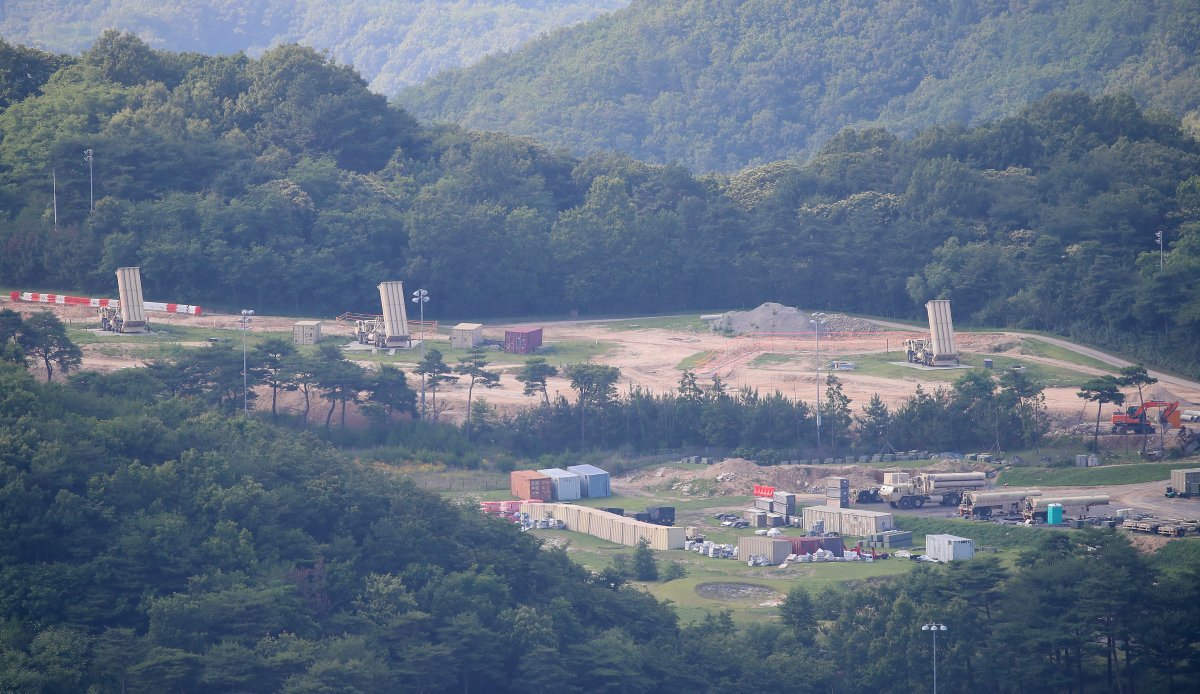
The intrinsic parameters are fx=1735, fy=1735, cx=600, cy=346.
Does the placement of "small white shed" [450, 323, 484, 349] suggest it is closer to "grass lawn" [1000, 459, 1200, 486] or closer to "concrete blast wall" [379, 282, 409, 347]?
"concrete blast wall" [379, 282, 409, 347]

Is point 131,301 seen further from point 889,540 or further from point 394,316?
point 889,540

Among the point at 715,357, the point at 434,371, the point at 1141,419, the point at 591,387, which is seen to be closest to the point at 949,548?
the point at 1141,419

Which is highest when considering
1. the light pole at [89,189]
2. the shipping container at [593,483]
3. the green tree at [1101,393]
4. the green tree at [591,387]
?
the light pole at [89,189]

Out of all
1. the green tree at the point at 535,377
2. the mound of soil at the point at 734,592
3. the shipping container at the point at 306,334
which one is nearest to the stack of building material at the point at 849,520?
the mound of soil at the point at 734,592

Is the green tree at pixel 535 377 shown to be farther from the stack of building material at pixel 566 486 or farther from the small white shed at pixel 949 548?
the small white shed at pixel 949 548

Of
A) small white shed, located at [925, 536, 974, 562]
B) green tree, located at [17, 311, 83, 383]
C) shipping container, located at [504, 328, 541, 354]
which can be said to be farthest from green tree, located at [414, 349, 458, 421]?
small white shed, located at [925, 536, 974, 562]

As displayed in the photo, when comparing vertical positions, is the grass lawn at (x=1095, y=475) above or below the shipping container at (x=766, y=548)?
above

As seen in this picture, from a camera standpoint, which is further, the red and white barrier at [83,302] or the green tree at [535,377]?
the red and white barrier at [83,302]
